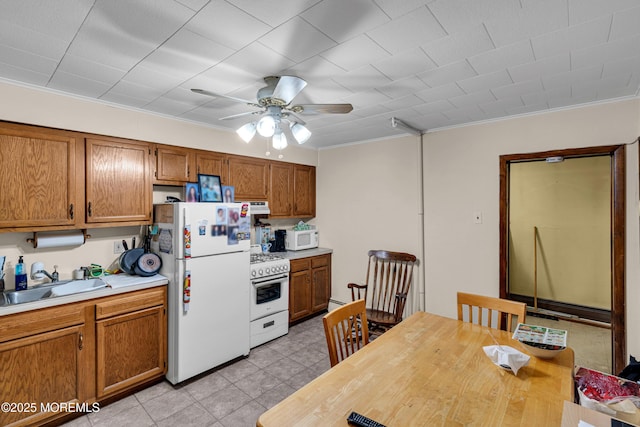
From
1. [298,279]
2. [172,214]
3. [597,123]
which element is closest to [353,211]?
[298,279]

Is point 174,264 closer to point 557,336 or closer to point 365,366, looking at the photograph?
point 365,366

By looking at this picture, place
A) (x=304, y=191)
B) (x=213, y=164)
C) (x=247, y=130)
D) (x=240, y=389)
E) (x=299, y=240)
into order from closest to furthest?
(x=247, y=130)
(x=240, y=389)
(x=213, y=164)
(x=299, y=240)
(x=304, y=191)

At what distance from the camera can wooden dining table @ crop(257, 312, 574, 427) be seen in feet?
3.79

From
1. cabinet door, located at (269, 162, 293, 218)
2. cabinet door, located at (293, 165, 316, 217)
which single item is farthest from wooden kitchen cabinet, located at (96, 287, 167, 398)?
cabinet door, located at (293, 165, 316, 217)

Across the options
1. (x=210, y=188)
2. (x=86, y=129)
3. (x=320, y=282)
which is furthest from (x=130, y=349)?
(x=320, y=282)

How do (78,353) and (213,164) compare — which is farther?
(213,164)

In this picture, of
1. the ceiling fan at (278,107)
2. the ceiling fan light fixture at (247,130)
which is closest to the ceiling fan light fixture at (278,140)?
the ceiling fan at (278,107)

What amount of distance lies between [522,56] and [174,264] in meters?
3.01

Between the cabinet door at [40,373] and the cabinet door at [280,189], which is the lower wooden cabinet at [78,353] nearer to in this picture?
the cabinet door at [40,373]

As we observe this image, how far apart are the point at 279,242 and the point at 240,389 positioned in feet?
6.39

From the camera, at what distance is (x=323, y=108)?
2049 millimetres

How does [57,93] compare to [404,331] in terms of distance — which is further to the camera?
[57,93]

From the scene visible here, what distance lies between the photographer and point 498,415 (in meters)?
1.18

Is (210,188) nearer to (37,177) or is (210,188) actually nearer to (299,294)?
(37,177)
